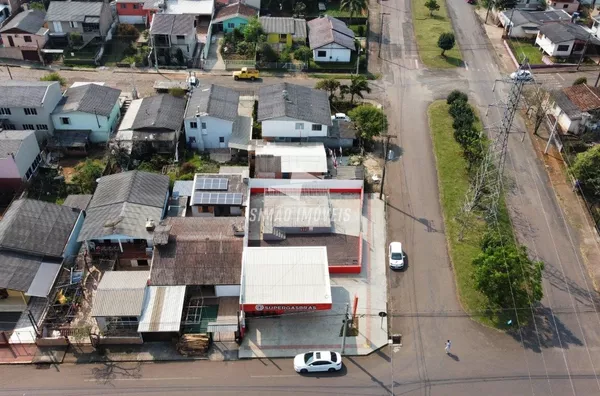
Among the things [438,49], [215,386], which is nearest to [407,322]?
[215,386]

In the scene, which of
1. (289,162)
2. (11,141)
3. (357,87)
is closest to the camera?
(11,141)

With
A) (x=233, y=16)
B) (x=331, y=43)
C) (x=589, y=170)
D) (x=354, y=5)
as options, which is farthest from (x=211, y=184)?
(x=354, y=5)

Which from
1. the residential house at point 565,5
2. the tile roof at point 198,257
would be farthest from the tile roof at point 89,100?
the residential house at point 565,5

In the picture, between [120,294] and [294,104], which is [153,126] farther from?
[120,294]

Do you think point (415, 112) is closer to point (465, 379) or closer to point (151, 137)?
point (151, 137)

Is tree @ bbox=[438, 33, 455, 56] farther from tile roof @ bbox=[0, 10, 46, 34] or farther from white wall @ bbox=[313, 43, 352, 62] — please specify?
tile roof @ bbox=[0, 10, 46, 34]
